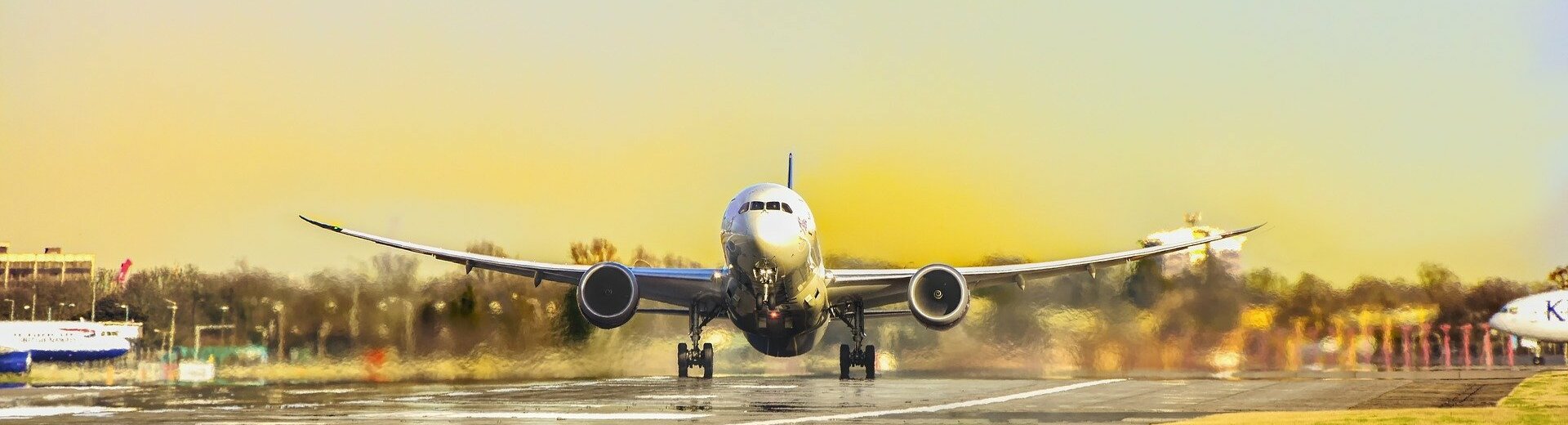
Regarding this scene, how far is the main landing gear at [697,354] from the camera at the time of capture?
40.3 m

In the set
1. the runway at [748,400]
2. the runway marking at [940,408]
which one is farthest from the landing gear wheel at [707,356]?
the runway marking at [940,408]

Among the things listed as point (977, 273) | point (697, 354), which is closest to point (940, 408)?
point (977, 273)

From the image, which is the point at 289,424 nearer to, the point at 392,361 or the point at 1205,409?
the point at 1205,409

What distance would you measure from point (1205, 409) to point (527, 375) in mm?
23155

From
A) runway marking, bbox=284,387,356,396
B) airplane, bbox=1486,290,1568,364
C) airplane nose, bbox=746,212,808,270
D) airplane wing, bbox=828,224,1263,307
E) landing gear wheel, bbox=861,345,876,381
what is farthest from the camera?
airplane, bbox=1486,290,1568,364

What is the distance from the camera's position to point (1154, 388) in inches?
1309

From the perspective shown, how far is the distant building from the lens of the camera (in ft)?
209

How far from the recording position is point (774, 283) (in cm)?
3512

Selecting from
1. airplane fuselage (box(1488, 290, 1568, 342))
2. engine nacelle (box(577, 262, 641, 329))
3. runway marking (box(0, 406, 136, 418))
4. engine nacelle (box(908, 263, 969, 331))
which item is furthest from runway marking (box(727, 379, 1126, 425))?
airplane fuselage (box(1488, 290, 1568, 342))

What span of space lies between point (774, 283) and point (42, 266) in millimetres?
69356

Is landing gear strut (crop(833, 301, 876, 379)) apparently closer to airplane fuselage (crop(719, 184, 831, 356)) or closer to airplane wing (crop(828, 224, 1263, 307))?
airplane wing (crop(828, 224, 1263, 307))

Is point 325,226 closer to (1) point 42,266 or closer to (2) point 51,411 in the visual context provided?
(2) point 51,411

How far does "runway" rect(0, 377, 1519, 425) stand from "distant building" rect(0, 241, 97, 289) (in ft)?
98.6

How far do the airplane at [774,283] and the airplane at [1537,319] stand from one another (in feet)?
80.8
